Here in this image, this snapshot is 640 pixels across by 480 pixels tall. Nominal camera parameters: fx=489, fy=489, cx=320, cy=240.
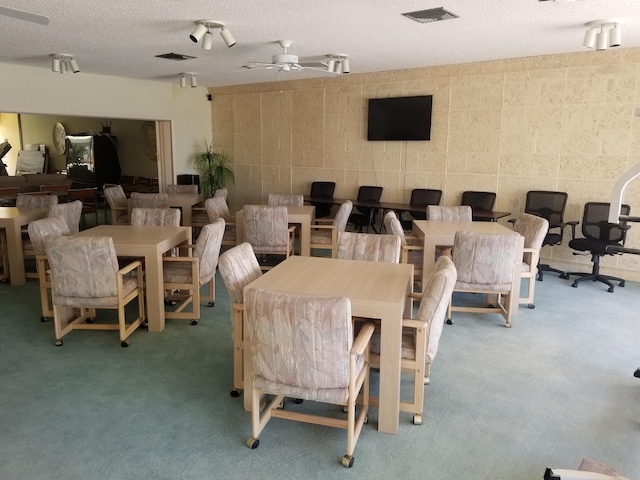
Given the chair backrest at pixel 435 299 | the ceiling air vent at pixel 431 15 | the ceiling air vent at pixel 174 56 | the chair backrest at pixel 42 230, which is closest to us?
the chair backrest at pixel 435 299

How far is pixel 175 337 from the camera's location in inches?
156

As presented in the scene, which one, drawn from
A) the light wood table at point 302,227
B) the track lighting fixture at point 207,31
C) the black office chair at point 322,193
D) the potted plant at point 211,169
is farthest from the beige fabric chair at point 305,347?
the potted plant at point 211,169

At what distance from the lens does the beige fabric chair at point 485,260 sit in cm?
397

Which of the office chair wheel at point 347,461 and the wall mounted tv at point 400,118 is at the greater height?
the wall mounted tv at point 400,118

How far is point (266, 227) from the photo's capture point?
534 cm

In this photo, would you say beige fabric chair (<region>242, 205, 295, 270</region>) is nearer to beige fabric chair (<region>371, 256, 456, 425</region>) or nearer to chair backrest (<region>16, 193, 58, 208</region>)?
beige fabric chair (<region>371, 256, 456, 425</region>)

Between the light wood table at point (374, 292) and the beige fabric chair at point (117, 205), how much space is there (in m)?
4.86

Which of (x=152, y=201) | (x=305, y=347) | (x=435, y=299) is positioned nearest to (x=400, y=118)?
(x=152, y=201)

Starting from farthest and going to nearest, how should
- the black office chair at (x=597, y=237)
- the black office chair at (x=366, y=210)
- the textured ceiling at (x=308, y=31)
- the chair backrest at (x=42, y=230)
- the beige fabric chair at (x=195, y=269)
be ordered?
the black office chair at (x=366, y=210) → the black office chair at (x=597, y=237) → the chair backrest at (x=42, y=230) → the beige fabric chair at (x=195, y=269) → the textured ceiling at (x=308, y=31)

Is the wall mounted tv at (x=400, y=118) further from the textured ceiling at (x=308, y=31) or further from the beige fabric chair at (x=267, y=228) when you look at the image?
the beige fabric chair at (x=267, y=228)

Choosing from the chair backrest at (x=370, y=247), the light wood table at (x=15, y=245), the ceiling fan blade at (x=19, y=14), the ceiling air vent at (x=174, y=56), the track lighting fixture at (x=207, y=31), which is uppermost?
the ceiling air vent at (x=174, y=56)

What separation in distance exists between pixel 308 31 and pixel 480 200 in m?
3.38

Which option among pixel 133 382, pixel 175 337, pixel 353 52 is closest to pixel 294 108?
pixel 353 52

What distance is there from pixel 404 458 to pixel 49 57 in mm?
6263
